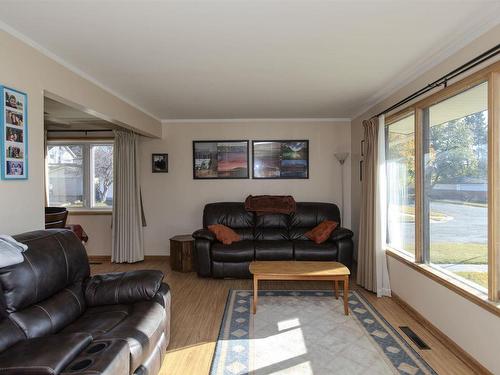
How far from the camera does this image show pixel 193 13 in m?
2.05

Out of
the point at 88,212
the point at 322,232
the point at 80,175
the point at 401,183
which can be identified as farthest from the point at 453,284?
the point at 80,175

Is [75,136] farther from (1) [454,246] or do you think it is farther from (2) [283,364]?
(1) [454,246]

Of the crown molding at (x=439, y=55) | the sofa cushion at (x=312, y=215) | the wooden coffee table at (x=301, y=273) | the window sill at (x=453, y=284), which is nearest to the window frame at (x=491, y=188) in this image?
the window sill at (x=453, y=284)

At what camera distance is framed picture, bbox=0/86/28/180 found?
7.08ft

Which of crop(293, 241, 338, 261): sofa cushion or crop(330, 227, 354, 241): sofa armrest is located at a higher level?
crop(330, 227, 354, 241): sofa armrest

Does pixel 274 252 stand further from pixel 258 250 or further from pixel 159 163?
pixel 159 163

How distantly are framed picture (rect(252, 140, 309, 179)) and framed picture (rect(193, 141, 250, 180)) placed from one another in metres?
0.25

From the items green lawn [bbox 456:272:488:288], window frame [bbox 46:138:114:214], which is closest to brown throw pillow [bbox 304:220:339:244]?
green lawn [bbox 456:272:488:288]

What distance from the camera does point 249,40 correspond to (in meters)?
2.45

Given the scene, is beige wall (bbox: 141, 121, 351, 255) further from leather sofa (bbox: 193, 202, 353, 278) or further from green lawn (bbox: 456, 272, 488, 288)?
green lawn (bbox: 456, 272, 488, 288)

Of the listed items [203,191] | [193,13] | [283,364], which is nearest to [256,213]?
[203,191]

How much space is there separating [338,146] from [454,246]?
309 cm

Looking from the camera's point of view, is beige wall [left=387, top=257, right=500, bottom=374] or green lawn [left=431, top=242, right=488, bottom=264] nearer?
beige wall [left=387, top=257, right=500, bottom=374]

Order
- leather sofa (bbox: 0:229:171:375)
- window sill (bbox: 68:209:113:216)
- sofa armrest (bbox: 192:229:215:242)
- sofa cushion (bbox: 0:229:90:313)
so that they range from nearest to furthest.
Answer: leather sofa (bbox: 0:229:171:375)
sofa cushion (bbox: 0:229:90:313)
sofa armrest (bbox: 192:229:215:242)
window sill (bbox: 68:209:113:216)
